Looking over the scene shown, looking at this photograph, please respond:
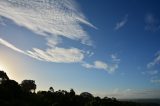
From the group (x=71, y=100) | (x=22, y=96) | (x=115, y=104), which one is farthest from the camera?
(x=22, y=96)

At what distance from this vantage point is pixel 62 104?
6925cm

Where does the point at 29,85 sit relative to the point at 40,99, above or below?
above

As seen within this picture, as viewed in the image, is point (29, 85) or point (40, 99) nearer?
point (40, 99)

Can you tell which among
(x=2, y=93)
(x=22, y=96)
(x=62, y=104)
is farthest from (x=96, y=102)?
(x=22, y=96)

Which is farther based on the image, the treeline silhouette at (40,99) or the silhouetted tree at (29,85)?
the silhouetted tree at (29,85)

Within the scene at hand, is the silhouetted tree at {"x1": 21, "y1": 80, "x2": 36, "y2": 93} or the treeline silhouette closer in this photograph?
the treeline silhouette

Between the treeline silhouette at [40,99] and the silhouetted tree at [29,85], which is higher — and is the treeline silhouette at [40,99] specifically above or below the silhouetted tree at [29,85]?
below

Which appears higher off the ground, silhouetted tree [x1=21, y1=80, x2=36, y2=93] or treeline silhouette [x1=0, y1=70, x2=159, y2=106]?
silhouetted tree [x1=21, y1=80, x2=36, y2=93]

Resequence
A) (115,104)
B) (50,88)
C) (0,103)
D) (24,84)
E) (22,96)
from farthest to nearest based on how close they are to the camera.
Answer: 1. (24,84)
2. (50,88)
3. (22,96)
4. (0,103)
5. (115,104)

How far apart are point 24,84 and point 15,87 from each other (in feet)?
199

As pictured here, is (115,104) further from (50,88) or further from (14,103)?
(50,88)

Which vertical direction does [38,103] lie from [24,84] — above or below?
below

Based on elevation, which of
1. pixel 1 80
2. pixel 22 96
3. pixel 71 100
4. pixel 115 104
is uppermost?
pixel 1 80

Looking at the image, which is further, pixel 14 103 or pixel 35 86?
pixel 35 86
